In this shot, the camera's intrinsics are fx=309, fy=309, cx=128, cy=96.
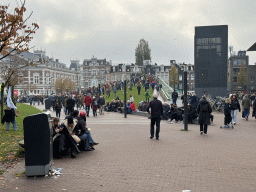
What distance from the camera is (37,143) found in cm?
638

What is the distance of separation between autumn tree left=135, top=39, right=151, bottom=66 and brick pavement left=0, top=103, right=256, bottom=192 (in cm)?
9343

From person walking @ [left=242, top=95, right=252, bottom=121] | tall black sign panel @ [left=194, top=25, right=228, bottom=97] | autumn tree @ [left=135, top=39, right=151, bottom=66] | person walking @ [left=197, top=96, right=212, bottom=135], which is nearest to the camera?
person walking @ [left=197, top=96, right=212, bottom=135]

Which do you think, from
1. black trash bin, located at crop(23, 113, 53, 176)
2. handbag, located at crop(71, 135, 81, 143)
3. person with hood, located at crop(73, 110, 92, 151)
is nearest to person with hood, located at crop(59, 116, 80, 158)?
handbag, located at crop(71, 135, 81, 143)

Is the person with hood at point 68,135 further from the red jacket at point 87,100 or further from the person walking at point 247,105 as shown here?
the red jacket at point 87,100

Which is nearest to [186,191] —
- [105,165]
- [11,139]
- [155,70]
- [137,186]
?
[137,186]

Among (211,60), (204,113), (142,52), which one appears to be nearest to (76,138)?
(204,113)

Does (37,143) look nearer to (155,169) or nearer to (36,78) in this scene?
(155,169)

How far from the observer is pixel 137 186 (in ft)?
18.3

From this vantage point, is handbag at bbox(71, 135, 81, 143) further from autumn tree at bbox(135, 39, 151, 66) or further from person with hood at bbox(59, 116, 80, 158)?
autumn tree at bbox(135, 39, 151, 66)

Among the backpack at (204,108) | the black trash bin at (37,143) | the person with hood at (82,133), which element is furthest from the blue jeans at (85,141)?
the backpack at (204,108)

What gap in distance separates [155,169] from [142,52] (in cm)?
9785

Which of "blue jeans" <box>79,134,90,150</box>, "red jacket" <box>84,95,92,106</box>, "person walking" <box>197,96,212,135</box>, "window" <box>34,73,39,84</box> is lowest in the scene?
"blue jeans" <box>79,134,90,150</box>

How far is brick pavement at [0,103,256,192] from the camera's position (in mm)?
5598

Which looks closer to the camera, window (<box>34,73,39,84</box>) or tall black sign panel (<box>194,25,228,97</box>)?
tall black sign panel (<box>194,25,228,97</box>)
